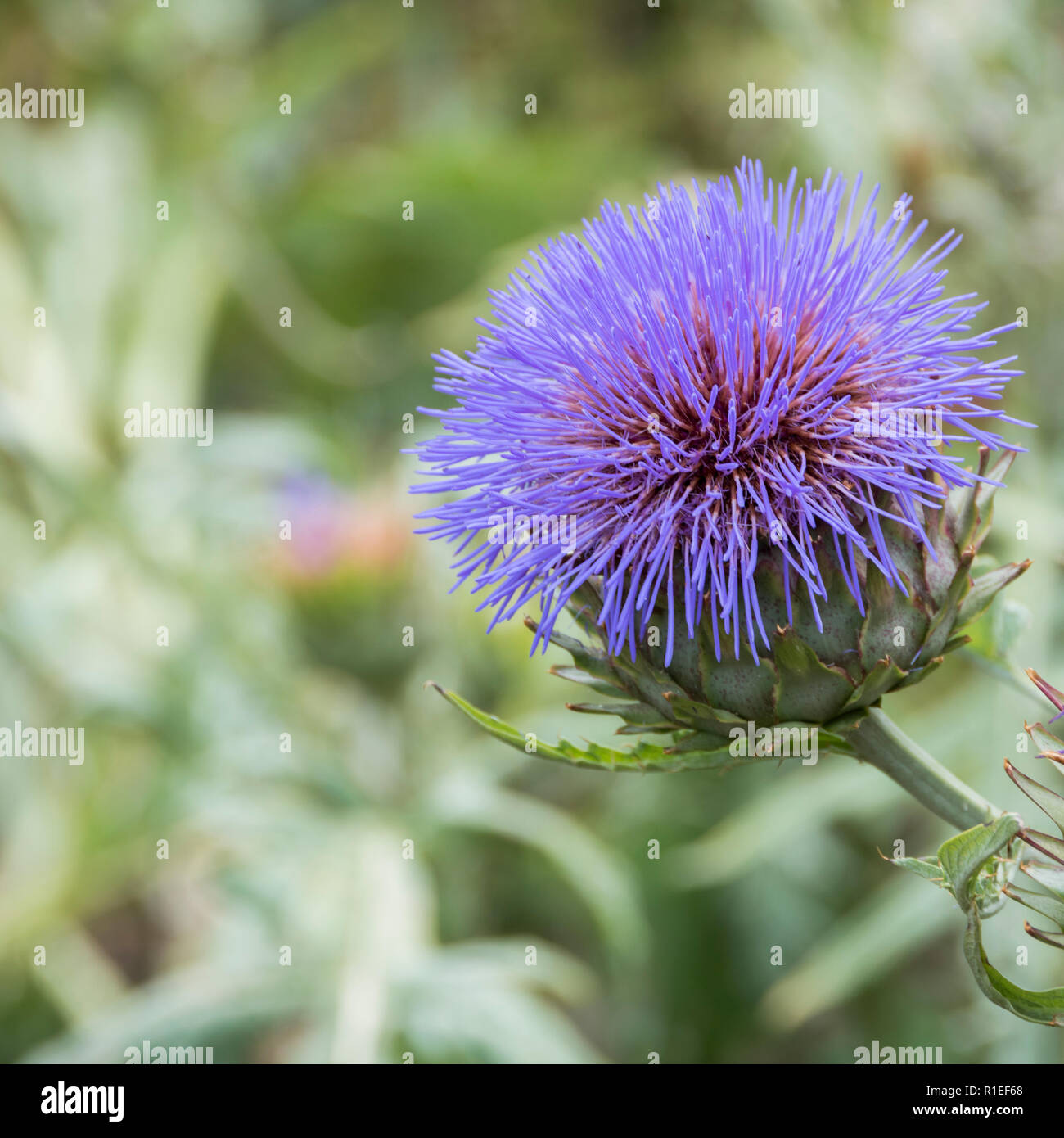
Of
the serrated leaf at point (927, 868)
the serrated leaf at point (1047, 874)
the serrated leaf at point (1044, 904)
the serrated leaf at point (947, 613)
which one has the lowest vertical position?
the serrated leaf at point (1044, 904)

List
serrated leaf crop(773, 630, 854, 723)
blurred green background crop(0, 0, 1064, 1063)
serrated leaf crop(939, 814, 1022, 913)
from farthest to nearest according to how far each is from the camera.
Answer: blurred green background crop(0, 0, 1064, 1063) < serrated leaf crop(773, 630, 854, 723) < serrated leaf crop(939, 814, 1022, 913)

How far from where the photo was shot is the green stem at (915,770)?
2.53 ft

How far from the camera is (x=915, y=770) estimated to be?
2.56 feet

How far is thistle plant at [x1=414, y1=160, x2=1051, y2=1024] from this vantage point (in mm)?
760

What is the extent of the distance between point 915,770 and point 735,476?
227 mm

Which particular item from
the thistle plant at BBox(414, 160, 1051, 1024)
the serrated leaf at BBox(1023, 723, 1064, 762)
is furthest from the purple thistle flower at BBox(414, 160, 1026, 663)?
the serrated leaf at BBox(1023, 723, 1064, 762)

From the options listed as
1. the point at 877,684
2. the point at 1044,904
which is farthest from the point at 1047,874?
the point at 877,684

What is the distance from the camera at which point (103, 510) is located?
2127 mm

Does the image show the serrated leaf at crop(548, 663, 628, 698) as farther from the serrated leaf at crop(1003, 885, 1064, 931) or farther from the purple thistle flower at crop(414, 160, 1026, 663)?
the serrated leaf at crop(1003, 885, 1064, 931)

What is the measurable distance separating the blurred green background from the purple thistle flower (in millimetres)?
203

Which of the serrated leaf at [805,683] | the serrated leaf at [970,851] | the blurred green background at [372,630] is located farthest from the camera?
the blurred green background at [372,630]

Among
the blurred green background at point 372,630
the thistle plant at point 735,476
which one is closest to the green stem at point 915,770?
the thistle plant at point 735,476

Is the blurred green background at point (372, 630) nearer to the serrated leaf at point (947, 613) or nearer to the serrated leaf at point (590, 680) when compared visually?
the serrated leaf at point (947, 613)

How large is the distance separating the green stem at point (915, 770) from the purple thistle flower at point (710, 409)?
0.09m
